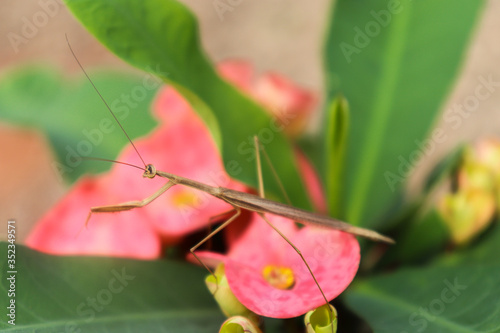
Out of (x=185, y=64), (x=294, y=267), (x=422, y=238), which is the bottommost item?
(x=422, y=238)

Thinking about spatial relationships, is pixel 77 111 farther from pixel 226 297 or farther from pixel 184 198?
pixel 226 297

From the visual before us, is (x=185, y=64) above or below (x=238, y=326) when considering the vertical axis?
above

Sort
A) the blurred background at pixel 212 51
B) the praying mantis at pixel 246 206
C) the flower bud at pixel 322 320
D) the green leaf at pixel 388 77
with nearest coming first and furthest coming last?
the flower bud at pixel 322 320 → the praying mantis at pixel 246 206 → the green leaf at pixel 388 77 → the blurred background at pixel 212 51

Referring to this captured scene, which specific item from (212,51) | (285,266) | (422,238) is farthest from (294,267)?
(212,51)

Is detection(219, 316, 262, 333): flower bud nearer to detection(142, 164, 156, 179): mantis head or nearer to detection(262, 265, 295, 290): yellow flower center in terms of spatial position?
detection(262, 265, 295, 290): yellow flower center

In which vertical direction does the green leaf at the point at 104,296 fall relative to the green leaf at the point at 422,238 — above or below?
above

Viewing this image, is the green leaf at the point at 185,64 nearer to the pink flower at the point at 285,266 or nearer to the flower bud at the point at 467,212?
the pink flower at the point at 285,266

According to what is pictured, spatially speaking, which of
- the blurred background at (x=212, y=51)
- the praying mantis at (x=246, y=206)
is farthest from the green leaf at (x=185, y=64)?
the blurred background at (x=212, y=51)
